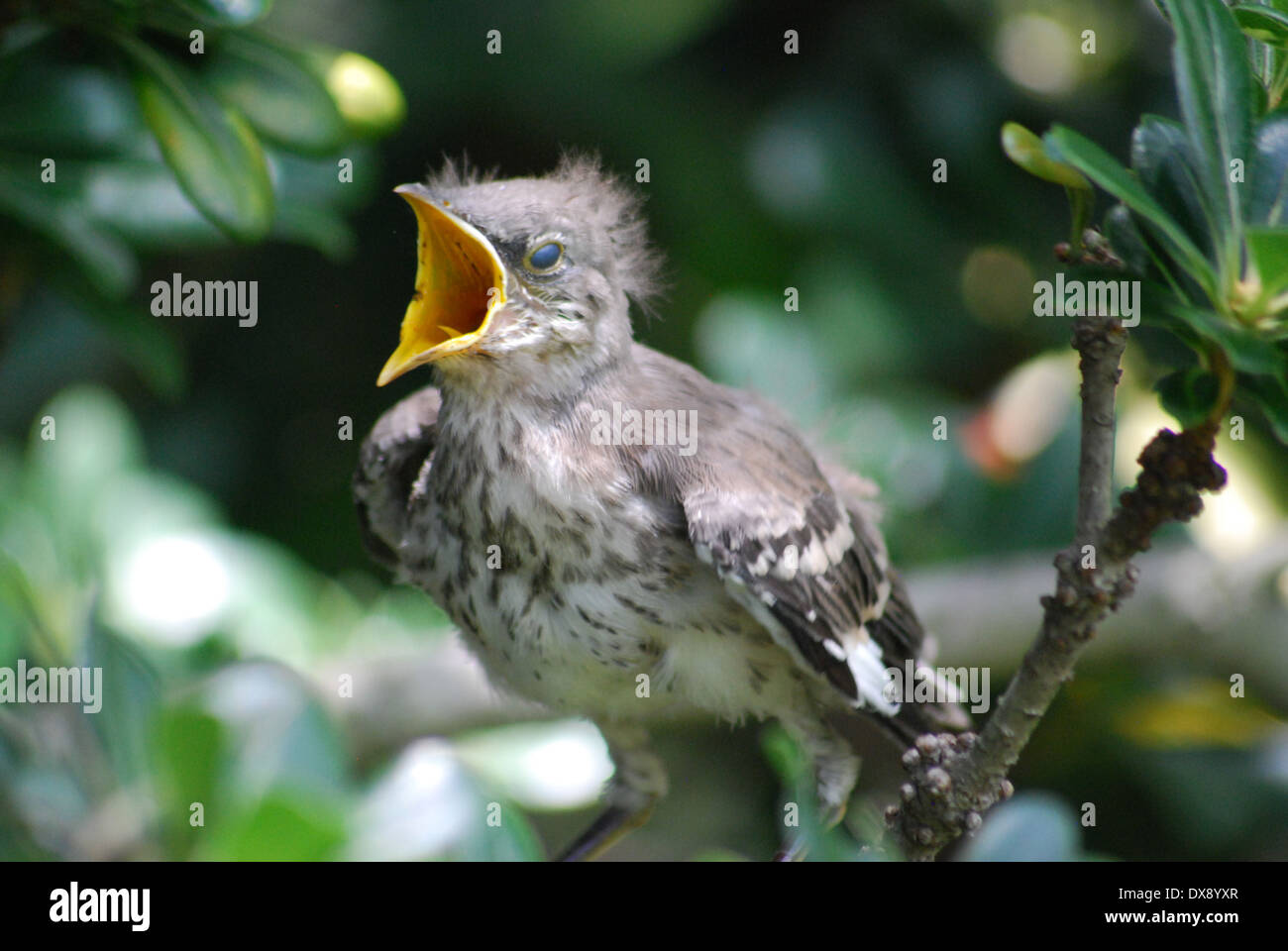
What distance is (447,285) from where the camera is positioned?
2.43 m

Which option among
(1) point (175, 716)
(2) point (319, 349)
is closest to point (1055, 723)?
(2) point (319, 349)

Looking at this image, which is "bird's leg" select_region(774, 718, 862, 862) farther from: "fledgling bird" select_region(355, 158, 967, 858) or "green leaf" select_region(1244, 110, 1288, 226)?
"green leaf" select_region(1244, 110, 1288, 226)

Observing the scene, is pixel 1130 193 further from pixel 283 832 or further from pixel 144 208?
pixel 144 208

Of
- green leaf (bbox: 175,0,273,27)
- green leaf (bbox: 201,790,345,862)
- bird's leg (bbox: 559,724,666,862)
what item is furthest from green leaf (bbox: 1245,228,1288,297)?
bird's leg (bbox: 559,724,666,862)

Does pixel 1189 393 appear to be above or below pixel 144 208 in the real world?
below

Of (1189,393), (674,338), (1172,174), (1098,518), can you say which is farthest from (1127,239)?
(674,338)

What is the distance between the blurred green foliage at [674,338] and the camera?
118 inches

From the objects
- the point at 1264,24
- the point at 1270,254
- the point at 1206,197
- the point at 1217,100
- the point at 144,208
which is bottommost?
the point at 1270,254

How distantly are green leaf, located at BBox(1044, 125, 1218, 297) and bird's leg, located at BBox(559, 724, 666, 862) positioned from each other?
1738 millimetres

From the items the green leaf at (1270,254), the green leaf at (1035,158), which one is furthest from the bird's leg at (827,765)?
the green leaf at (1270,254)

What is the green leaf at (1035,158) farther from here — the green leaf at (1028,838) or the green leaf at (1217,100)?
the green leaf at (1028,838)

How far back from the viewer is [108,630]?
2.14 metres

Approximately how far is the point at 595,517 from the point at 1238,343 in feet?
3.82

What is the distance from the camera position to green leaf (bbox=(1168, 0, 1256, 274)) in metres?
1.46
